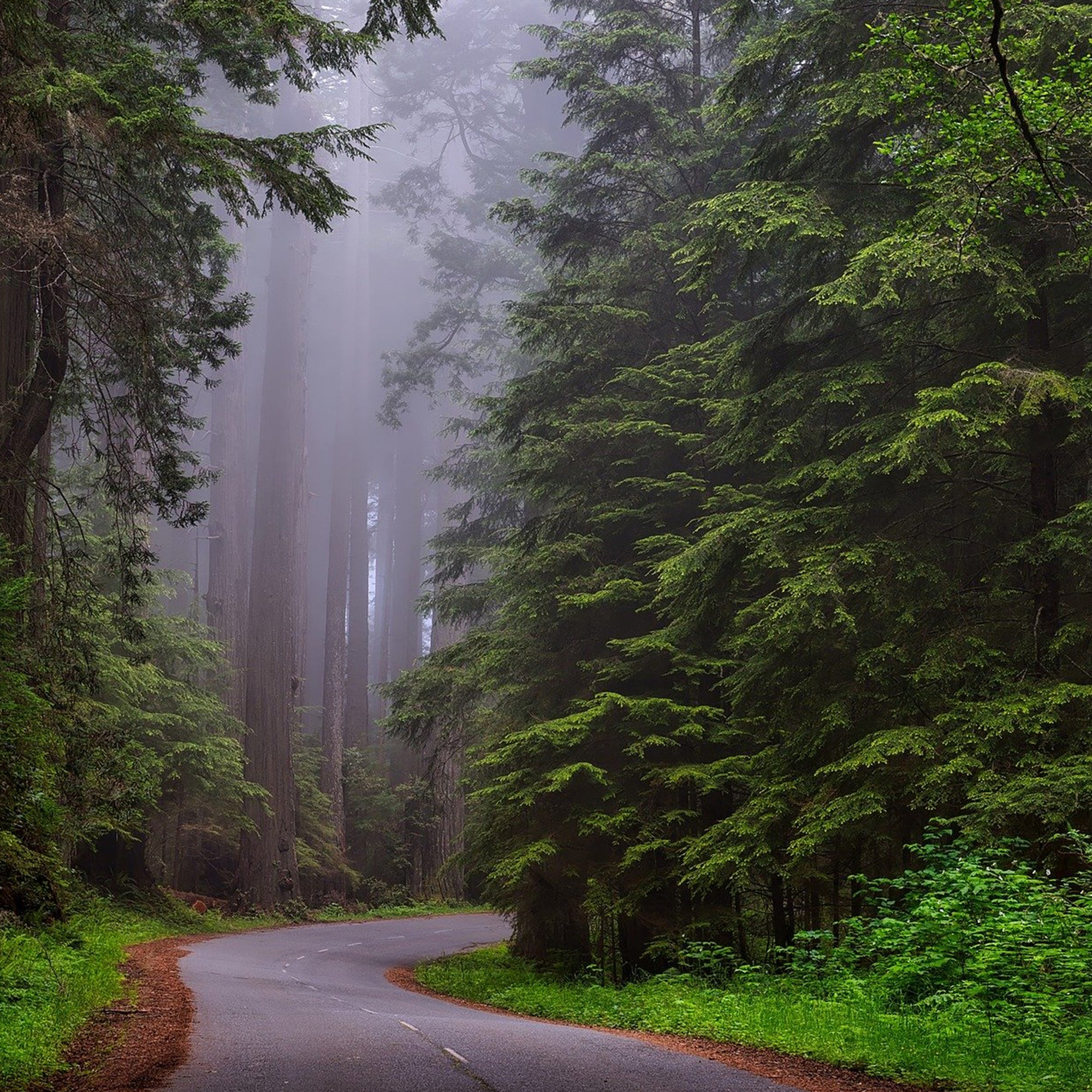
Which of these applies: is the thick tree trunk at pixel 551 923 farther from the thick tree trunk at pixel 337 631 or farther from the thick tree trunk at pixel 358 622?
the thick tree trunk at pixel 358 622

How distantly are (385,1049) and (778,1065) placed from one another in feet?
9.78

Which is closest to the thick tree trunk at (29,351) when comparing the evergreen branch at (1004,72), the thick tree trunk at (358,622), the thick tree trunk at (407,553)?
the evergreen branch at (1004,72)

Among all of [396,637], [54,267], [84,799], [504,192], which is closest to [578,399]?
[54,267]

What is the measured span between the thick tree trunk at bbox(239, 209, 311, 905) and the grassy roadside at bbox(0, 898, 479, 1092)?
686 cm

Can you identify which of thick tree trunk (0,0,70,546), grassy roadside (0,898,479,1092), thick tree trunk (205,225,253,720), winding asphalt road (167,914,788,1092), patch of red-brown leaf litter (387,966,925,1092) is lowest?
patch of red-brown leaf litter (387,966,925,1092)

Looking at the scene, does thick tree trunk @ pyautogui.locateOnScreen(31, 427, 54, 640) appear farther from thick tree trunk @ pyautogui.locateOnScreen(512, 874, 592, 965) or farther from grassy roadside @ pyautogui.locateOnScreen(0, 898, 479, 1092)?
thick tree trunk @ pyautogui.locateOnScreen(512, 874, 592, 965)

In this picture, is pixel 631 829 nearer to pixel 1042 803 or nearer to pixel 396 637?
pixel 1042 803

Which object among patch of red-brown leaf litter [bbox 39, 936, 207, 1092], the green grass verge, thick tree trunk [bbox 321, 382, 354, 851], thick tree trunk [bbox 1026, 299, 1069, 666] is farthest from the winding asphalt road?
thick tree trunk [bbox 321, 382, 354, 851]

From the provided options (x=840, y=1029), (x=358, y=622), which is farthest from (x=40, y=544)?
(x=358, y=622)

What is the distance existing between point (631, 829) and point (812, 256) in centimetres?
769

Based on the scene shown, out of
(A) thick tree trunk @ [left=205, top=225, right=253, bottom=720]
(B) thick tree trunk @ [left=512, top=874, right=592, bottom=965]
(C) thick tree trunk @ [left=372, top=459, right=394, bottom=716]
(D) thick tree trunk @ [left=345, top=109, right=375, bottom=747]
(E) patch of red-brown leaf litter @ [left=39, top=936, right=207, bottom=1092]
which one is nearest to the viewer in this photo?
(E) patch of red-brown leaf litter @ [left=39, top=936, right=207, bottom=1092]

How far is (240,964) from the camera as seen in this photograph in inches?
600

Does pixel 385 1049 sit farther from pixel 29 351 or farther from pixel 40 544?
pixel 29 351

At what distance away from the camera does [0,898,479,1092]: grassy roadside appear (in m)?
7.03
